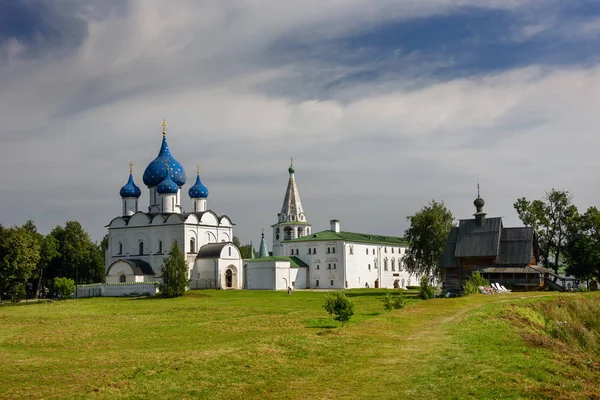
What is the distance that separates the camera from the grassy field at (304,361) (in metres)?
12.5

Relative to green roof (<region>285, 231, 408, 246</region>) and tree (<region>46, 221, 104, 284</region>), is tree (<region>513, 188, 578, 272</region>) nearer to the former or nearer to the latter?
green roof (<region>285, 231, 408, 246</region>)

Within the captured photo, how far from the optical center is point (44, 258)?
2452 inches

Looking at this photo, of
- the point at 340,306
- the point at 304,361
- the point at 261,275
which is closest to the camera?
the point at 304,361

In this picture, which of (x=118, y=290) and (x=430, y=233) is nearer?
(x=430, y=233)

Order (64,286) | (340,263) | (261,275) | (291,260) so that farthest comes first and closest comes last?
(291,260), (340,263), (261,275), (64,286)

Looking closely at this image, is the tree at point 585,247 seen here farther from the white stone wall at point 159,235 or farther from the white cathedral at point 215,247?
the white stone wall at point 159,235

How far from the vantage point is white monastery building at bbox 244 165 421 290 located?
62.1 metres

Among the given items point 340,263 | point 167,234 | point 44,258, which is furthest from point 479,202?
point 44,258

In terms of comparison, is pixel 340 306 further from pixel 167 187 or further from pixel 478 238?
pixel 167 187

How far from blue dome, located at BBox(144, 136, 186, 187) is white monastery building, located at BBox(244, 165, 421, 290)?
11445 millimetres

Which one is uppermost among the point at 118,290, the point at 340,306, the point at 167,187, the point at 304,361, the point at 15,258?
the point at 167,187

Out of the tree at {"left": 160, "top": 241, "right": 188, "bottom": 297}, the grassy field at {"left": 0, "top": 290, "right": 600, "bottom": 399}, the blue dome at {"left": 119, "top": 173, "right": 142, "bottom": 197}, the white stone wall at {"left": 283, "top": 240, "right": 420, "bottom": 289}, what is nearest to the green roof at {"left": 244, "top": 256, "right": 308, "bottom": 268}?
the white stone wall at {"left": 283, "top": 240, "right": 420, "bottom": 289}

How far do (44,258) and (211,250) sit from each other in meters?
16.8

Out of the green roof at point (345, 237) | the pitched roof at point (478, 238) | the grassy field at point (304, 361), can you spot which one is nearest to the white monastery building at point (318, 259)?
the green roof at point (345, 237)
